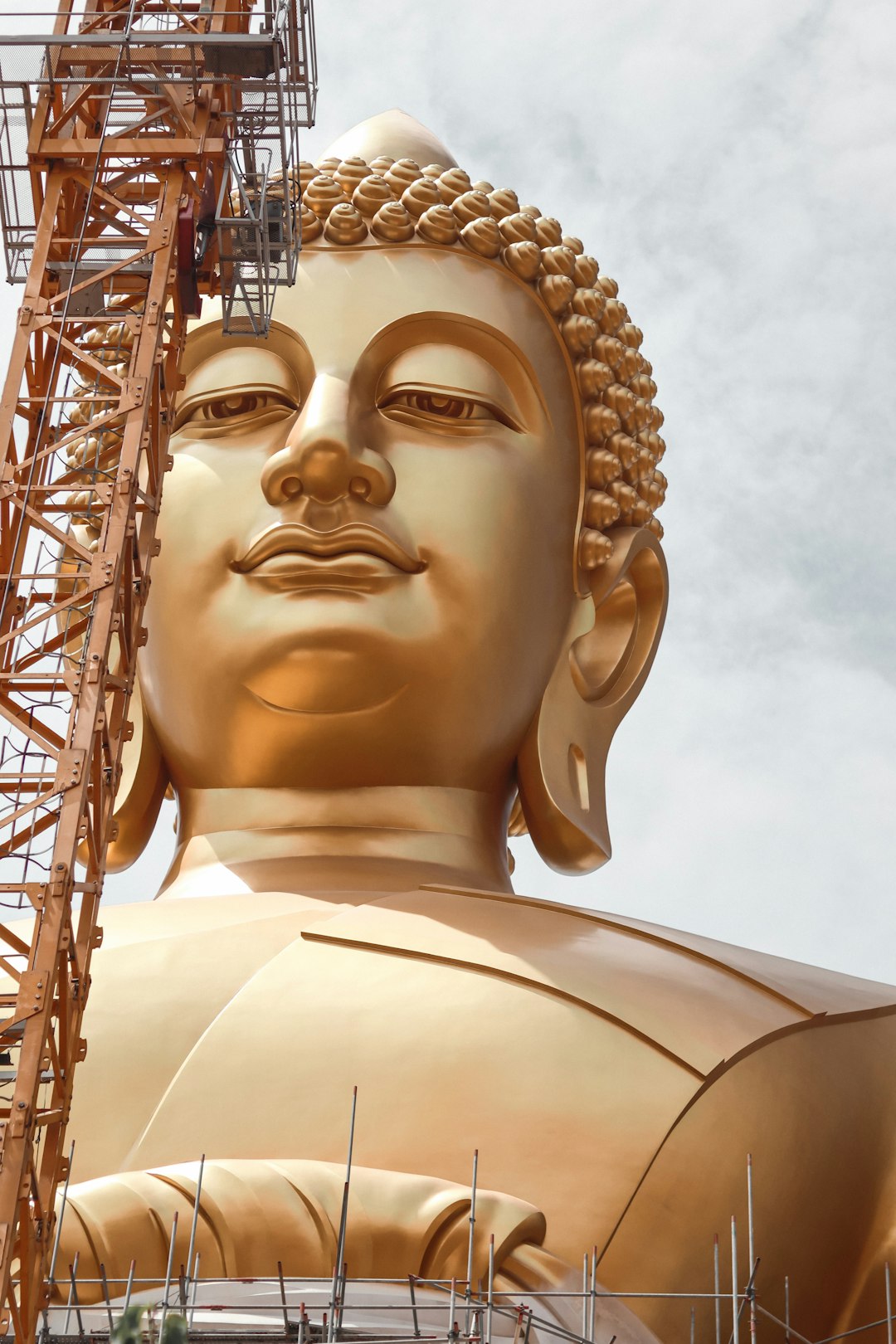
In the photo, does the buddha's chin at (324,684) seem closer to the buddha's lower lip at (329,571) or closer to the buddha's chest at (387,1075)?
the buddha's lower lip at (329,571)

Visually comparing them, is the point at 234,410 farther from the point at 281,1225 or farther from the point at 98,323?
the point at 281,1225

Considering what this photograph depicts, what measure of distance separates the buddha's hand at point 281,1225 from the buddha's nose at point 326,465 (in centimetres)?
321

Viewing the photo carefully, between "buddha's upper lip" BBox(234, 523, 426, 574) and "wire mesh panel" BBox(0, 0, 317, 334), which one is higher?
"wire mesh panel" BBox(0, 0, 317, 334)

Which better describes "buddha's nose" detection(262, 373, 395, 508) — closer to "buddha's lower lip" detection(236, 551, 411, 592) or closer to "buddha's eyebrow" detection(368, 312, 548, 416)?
"buddha's lower lip" detection(236, 551, 411, 592)

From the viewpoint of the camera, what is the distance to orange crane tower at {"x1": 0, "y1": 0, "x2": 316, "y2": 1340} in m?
7.96

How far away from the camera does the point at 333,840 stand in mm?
9977

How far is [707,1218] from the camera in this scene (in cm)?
832

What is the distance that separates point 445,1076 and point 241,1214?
131 cm

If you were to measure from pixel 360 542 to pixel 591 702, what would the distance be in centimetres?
148

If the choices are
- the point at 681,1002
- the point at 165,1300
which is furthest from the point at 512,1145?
the point at 165,1300

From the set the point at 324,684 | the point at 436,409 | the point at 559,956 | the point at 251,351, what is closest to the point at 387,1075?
the point at 559,956

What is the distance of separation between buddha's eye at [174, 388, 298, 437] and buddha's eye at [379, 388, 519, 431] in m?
0.43

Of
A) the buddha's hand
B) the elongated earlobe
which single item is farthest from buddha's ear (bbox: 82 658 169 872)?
the buddha's hand

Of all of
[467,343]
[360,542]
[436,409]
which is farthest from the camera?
[467,343]
